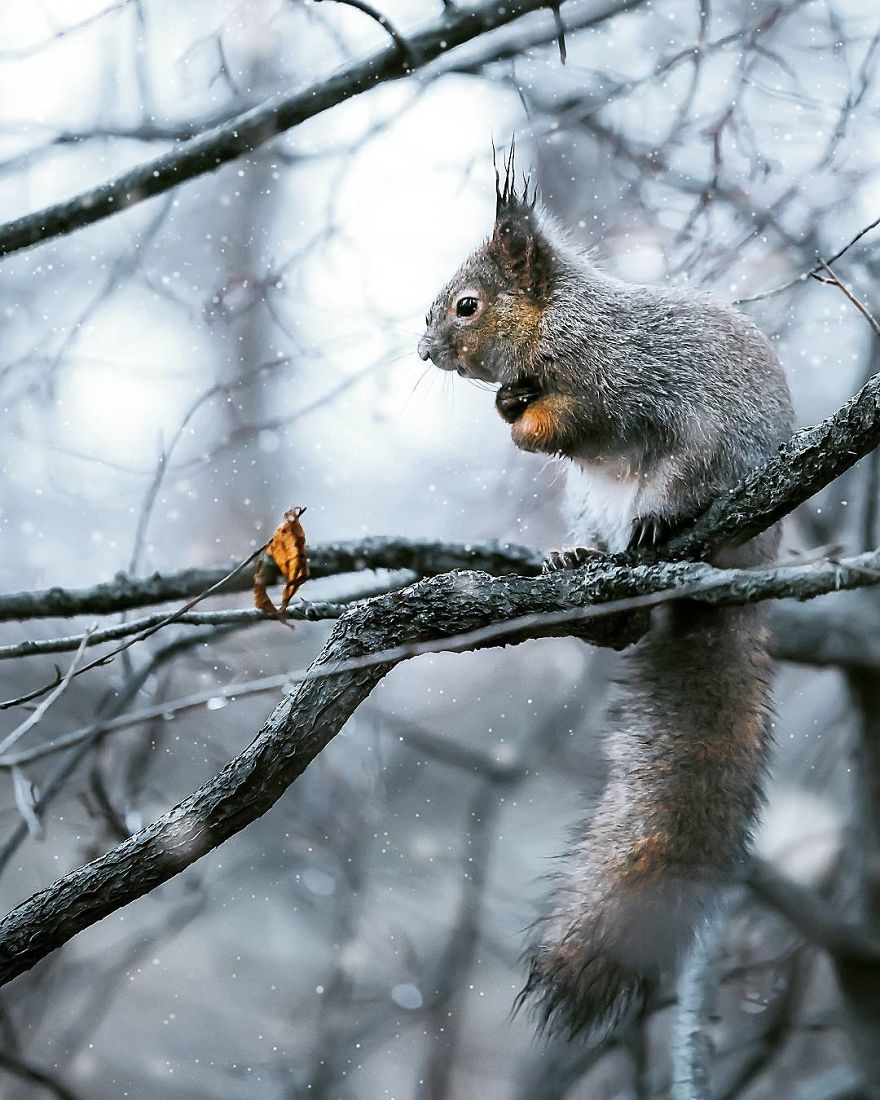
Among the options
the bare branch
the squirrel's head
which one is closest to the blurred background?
the squirrel's head

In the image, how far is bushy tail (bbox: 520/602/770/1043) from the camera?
1.22 m

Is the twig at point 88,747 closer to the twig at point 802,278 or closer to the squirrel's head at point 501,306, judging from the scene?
the squirrel's head at point 501,306

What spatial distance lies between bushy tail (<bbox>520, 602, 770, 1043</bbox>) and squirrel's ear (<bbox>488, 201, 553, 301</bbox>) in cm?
45

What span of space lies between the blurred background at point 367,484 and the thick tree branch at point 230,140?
0.08 feet

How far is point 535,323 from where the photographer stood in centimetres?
133

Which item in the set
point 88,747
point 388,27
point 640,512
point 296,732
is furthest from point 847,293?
point 88,747

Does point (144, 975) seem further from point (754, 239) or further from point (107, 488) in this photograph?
point (754, 239)

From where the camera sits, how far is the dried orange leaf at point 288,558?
40.8 inches

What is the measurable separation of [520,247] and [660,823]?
0.74 m

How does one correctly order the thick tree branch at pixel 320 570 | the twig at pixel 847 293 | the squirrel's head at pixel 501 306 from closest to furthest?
1. the twig at pixel 847 293
2. the squirrel's head at pixel 501 306
3. the thick tree branch at pixel 320 570

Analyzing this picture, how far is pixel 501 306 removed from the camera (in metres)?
1.34

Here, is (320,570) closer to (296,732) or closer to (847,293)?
(296,732)

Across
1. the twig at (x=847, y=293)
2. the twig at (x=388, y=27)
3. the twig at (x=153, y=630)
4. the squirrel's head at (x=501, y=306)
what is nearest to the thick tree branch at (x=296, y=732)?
the twig at (x=153, y=630)

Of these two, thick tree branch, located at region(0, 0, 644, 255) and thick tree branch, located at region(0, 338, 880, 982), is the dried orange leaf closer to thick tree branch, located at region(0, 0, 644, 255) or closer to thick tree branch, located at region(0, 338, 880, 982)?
thick tree branch, located at region(0, 338, 880, 982)
